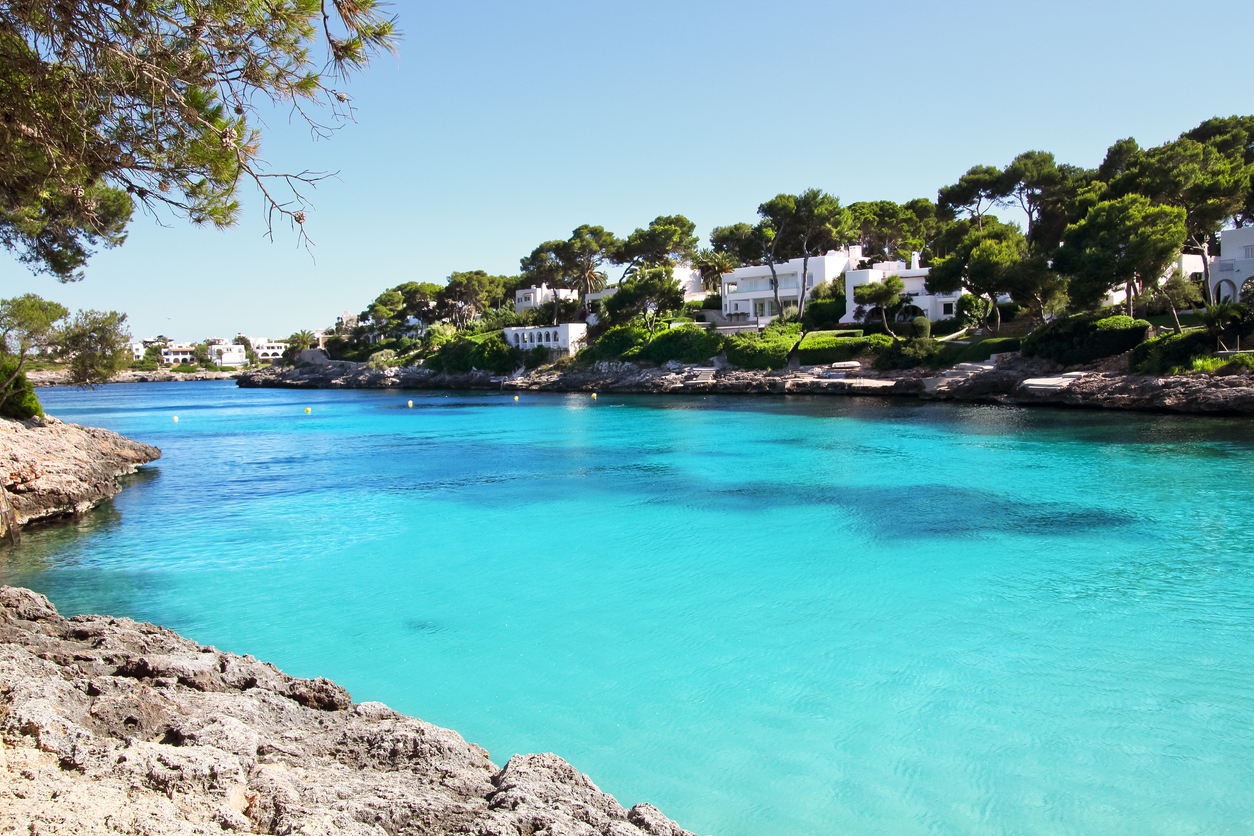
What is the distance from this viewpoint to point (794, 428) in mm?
34250

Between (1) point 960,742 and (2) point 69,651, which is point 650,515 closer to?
(1) point 960,742

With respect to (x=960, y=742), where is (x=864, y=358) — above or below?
above

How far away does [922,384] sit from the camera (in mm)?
45562

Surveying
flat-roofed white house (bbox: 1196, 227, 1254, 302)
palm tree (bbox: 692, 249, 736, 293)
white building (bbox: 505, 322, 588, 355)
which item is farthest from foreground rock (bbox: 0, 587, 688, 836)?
white building (bbox: 505, 322, 588, 355)

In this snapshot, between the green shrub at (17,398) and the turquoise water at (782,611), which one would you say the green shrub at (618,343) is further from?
the green shrub at (17,398)

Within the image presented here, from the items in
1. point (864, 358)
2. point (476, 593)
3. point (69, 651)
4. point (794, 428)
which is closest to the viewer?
point (69, 651)

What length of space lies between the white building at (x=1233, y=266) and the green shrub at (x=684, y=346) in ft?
107

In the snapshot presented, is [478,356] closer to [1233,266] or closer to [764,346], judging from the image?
[764,346]

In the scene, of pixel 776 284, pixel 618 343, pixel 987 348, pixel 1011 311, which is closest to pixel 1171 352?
pixel 987 348

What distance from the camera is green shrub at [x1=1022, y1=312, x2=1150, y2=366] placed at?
38000 millimetres

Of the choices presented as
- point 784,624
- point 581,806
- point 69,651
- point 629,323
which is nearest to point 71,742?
point 69,651

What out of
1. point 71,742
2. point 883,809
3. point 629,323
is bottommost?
point 883,809

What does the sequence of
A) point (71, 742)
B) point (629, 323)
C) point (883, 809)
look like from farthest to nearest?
point (629, 323), point (883, 809), point (71, 742)

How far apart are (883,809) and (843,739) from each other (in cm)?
111
